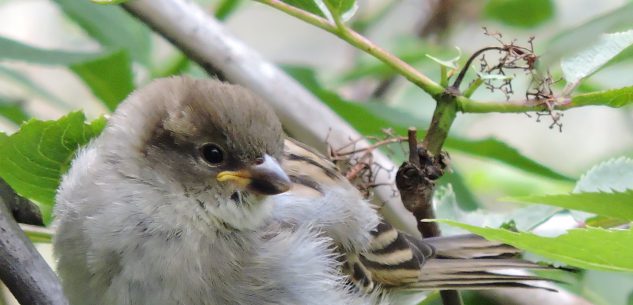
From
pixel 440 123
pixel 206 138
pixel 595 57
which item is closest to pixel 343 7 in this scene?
pixel 440 123

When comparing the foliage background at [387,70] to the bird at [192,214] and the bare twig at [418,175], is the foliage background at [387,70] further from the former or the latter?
the bird at [192,214]

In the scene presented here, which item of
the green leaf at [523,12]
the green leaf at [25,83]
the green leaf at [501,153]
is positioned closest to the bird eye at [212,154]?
the green leaf at [501,153]

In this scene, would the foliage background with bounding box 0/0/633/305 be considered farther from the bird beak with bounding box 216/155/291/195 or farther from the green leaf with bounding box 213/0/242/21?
the bird beak with bounding box 216/155/291/195

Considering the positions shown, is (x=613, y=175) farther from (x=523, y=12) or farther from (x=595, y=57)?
(x=523, y=12)

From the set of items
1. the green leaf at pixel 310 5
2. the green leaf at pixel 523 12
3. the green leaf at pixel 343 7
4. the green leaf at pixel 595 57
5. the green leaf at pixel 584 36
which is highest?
the green leaf at pixel 523 12

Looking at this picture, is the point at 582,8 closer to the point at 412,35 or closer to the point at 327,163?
the point at 412,35

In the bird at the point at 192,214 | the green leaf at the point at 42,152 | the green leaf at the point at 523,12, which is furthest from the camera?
the green leaf at the point at 523,12
